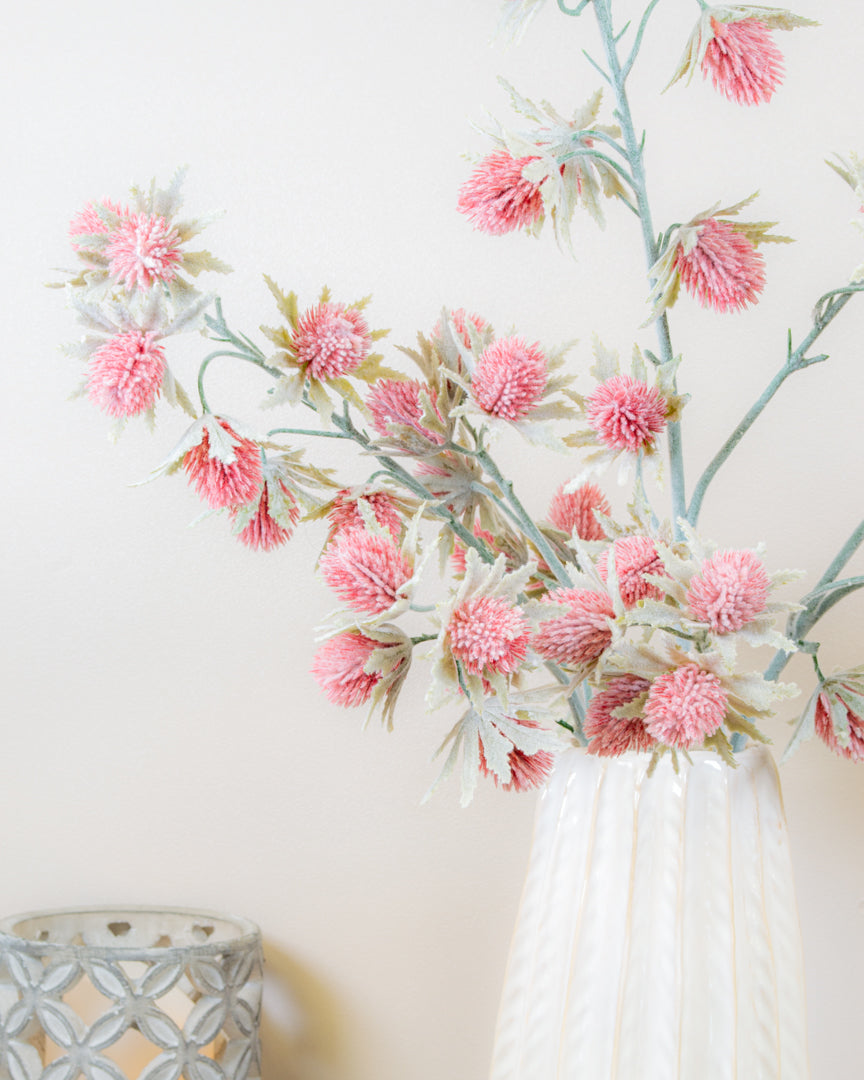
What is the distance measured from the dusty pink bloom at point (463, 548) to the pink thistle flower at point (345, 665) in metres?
0.16

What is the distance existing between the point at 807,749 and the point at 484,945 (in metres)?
0.36

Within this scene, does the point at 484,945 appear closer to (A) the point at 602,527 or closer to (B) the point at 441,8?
(A) the point at 602,527

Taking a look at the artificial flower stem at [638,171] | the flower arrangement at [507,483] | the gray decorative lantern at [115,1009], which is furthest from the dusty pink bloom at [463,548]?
the gray decorative lantern at [115,1009]

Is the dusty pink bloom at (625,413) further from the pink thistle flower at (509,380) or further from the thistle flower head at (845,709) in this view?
the thistle flower head at (845,709)

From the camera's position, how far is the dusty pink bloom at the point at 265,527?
0.67 meters

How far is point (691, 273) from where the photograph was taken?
0.61m

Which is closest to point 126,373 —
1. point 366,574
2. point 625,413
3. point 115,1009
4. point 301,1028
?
point 366,574

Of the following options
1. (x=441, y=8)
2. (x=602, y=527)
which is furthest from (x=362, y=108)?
(x=602, y=527)

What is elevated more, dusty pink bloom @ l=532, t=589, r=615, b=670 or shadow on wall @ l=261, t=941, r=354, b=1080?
dusty pink bloom @ l=532, t=589, r=615, b=670

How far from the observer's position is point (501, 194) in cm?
62

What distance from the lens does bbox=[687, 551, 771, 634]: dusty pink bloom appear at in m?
0.52

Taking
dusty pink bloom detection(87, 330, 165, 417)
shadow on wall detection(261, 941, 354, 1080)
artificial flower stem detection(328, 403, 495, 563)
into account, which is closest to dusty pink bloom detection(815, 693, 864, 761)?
artificial flower stem detection(328, 403, 495, 563)

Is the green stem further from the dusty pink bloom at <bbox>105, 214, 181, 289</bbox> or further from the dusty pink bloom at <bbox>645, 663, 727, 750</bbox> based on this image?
the dusty pink bloom at <bbox>105, 214, 181, 289</bbox>

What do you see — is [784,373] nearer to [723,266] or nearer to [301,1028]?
[723,266]
